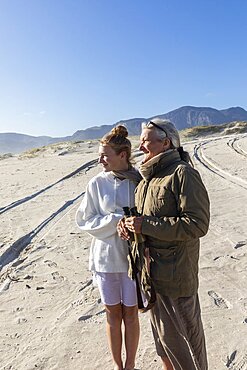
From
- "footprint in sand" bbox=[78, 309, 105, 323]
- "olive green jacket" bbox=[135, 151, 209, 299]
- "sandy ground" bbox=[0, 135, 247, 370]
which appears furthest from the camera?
"footprint in sand" bbox=[78, 309, 105, 323]

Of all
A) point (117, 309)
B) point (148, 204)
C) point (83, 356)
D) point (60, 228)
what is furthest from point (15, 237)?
point (148, 204)

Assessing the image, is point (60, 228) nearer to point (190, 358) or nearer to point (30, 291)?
point (30, 291)

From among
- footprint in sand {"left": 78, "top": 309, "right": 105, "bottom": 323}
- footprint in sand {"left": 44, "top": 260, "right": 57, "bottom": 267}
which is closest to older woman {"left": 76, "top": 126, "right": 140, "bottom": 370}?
footprint in sand {"left": 78, "top": 309, "right": 105, "bottom": 323}

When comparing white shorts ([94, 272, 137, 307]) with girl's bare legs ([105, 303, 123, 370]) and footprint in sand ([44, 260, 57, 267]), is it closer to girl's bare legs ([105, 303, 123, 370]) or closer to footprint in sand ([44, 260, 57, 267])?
girl's bare legs ([105, 303, 123, 370])

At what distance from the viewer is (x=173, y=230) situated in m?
2.33

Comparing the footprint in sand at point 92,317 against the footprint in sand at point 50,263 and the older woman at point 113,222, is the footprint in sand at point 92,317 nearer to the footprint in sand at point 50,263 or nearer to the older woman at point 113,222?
the older woman at point 113,222

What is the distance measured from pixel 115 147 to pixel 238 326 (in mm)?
2143

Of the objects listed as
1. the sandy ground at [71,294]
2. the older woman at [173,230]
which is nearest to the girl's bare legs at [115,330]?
the sandy ground at [71,294]

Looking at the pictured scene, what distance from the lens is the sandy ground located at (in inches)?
137

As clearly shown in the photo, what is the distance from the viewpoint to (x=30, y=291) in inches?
190

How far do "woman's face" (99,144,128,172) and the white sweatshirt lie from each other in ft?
0.22

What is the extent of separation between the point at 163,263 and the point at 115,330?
3.06 feet

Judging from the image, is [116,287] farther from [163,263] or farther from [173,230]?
[173,230]

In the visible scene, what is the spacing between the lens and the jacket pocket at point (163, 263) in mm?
2438
